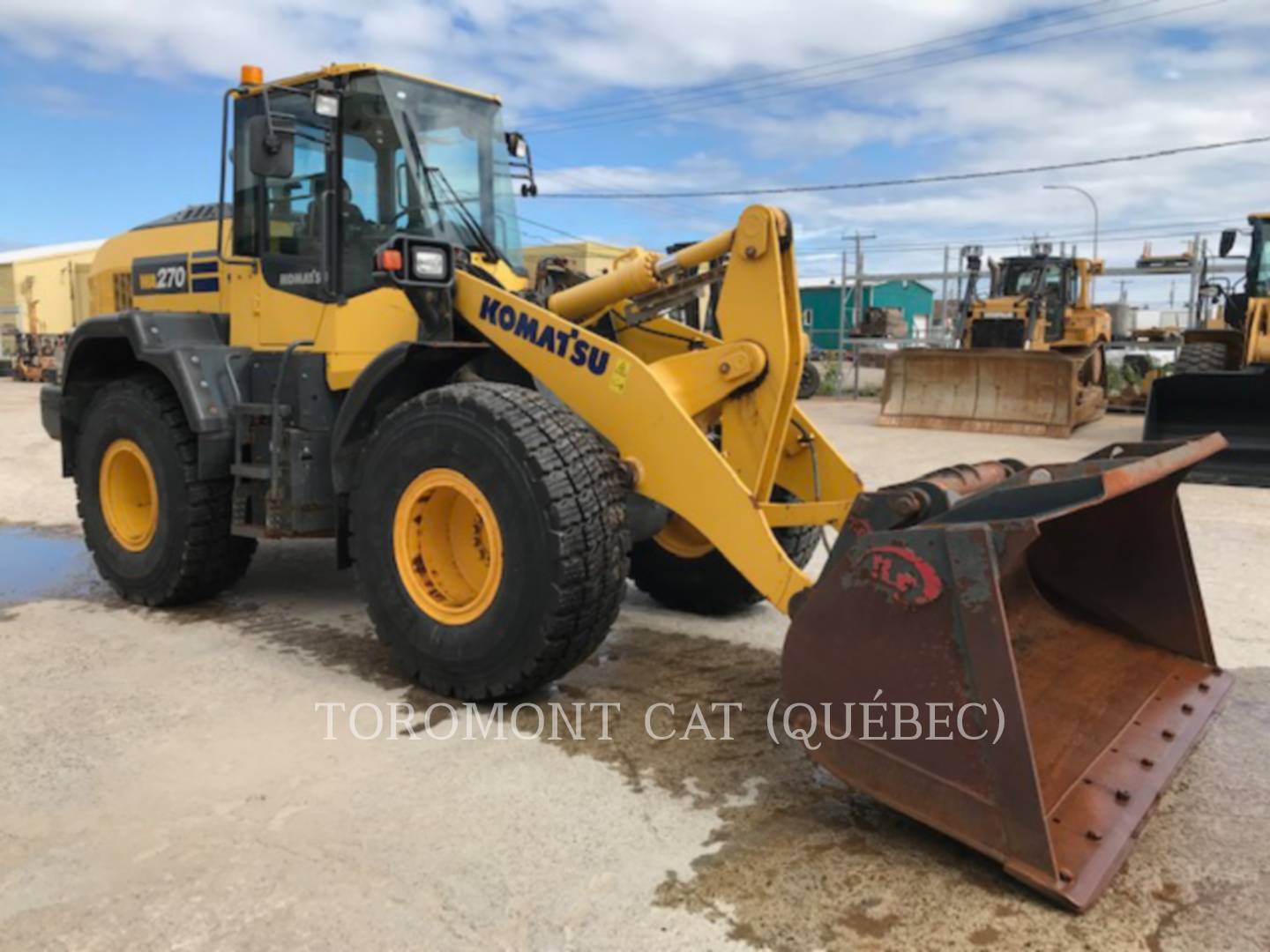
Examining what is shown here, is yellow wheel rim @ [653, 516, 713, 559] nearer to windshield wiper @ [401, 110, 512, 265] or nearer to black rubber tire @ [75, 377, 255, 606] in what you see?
windshield wiper @ [401, 110, 512, 265]

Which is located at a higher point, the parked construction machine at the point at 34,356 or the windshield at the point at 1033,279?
the windshield at the point at 1033,279

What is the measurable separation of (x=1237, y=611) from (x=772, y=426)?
10.4 ft

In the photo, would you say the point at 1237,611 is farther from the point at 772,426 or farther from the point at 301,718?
the point at 301,718

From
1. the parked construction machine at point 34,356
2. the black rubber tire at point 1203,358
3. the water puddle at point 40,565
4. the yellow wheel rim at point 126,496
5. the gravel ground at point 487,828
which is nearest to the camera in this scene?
the gravel ground at point 487,828

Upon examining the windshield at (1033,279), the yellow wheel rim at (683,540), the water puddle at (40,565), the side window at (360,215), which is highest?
the windshield at (1033,279)

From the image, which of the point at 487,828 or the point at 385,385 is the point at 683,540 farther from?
the point at 487,828

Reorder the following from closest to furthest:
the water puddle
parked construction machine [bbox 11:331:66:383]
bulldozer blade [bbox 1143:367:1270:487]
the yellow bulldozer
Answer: the water puddle < bulldozer blade [bbox 1143:367:1270:487] < the yellow bulldozer < parked construction machine [bbox 11:331:66:383]

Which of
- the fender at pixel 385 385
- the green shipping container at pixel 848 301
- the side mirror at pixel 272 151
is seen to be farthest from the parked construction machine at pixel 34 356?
the fender at pixel 385 385

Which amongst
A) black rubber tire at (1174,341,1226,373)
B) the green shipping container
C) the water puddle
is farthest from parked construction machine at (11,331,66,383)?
black rubber tire at (1174,341,1226,373)

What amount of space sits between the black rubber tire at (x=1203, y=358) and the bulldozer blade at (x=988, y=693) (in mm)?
10165

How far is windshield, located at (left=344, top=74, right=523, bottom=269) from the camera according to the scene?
181 inches

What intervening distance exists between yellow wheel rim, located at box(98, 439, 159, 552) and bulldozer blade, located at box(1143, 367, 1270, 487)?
30.5ft

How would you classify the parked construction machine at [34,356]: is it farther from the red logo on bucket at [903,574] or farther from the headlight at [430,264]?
the red logo on bucket at [903,574]

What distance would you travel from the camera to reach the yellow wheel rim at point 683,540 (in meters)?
5.11
